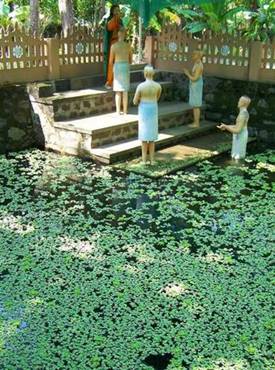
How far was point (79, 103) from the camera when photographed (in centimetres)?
793

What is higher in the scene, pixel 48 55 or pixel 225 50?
pixel 225 50

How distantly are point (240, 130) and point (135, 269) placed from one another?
3564mm

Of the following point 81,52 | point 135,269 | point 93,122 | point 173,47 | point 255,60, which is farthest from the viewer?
point 173,47

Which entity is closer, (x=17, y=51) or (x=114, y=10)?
(x=17, y=51)

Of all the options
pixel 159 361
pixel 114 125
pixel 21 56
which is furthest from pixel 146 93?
pixel 159 361

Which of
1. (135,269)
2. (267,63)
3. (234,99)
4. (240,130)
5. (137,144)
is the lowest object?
(135,269)

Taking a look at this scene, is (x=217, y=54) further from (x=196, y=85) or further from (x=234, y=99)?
(x=196, y=85)

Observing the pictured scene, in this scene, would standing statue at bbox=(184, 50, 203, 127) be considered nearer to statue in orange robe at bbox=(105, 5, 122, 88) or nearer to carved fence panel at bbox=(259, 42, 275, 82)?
carved fence panel at bbox=(259, 42, 275, 82)

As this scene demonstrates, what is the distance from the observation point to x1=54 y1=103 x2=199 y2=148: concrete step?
7266mm

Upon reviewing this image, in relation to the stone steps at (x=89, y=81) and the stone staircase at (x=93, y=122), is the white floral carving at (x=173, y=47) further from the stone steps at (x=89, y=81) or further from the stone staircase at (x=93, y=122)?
the stone staircase at (x=93, y=122)

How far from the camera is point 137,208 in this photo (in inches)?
225

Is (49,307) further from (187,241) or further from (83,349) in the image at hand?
(187,241)

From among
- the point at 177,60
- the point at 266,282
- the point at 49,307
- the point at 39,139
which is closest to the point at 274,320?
the point at 266,282

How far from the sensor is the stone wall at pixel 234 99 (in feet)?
27.9
